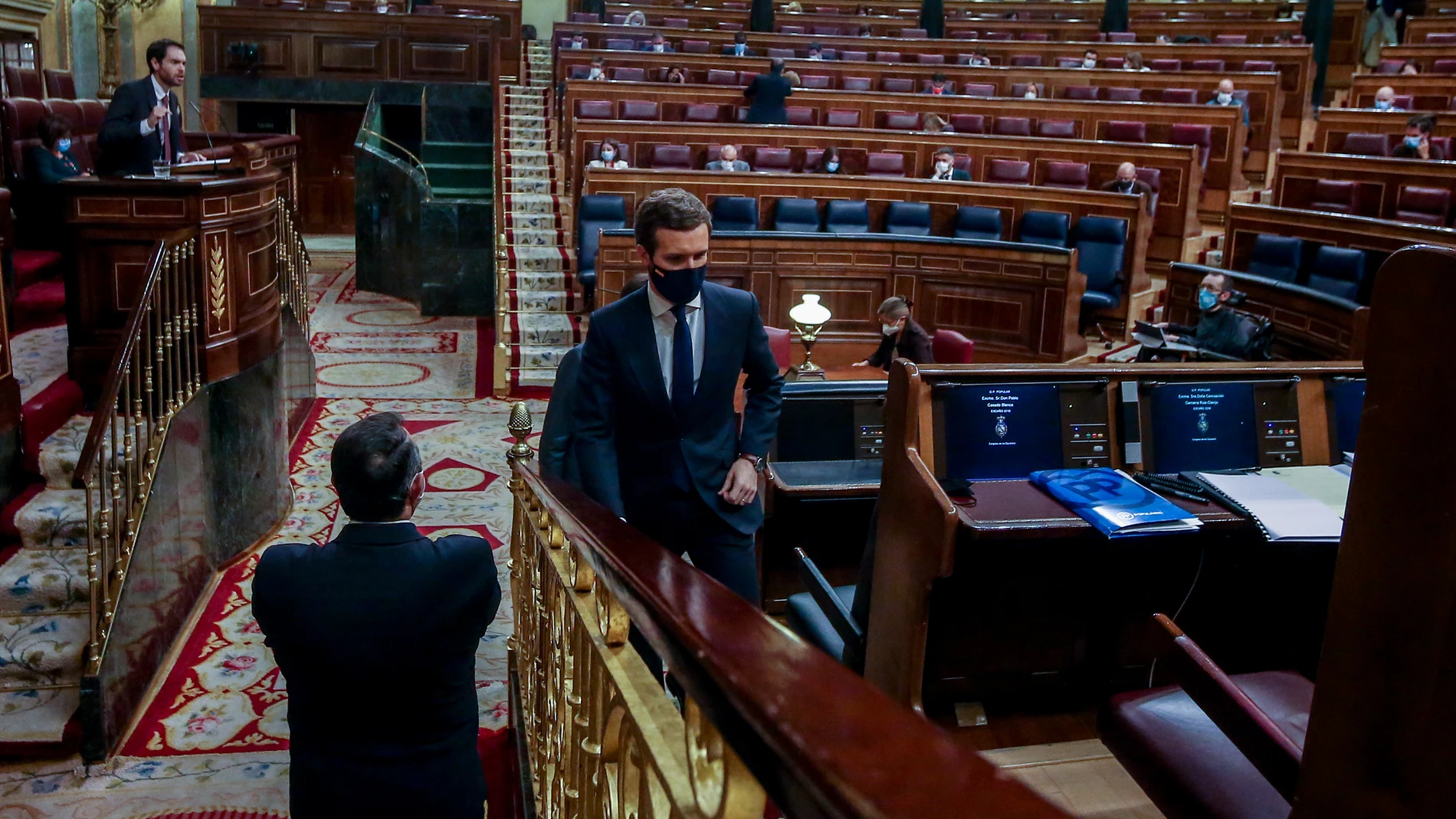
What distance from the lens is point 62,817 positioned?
2.96 metres

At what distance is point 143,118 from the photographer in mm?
4383

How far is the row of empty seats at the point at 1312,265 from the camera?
682 cm

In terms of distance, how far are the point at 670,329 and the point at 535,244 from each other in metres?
7.19

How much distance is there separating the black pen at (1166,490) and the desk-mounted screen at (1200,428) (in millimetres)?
166

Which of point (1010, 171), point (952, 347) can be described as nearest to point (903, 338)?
point (952, 347)

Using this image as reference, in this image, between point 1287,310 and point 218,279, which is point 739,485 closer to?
point 218,279

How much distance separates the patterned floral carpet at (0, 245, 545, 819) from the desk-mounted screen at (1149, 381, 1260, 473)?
1990mm

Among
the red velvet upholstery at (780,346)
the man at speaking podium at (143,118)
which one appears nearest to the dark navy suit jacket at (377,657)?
the man at speaking podium at (143,118)

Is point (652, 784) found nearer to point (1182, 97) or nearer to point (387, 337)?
point (387, 337)

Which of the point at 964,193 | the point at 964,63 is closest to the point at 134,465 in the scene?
the point at 964,193

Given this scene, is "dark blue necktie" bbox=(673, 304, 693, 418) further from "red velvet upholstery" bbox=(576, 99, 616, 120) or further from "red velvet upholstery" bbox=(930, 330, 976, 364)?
"red velvet upholstery" bbox=(576, 99, 616, 120)

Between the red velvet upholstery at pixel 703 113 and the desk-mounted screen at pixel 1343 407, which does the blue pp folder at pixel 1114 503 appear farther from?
the red velvet upholstery at pixel 703 113

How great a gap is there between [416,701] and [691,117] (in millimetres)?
9208

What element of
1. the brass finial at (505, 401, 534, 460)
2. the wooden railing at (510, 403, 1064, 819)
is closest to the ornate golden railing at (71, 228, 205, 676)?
the brass finial at (505, 401, 534, 460)
